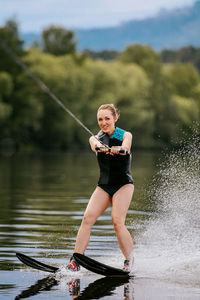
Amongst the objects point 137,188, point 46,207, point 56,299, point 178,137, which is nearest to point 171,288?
point 56,299

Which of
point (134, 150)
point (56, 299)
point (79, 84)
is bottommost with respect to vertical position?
point (56, 299)

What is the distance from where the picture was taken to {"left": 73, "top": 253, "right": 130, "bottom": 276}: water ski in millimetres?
7051

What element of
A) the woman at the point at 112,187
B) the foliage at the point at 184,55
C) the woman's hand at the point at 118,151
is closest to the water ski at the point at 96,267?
the woman at the point at 112,187

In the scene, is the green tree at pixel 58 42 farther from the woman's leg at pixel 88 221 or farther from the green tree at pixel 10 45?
the woman's leg at pixel 88 221

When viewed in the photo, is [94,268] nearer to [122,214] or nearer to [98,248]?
[122,214]

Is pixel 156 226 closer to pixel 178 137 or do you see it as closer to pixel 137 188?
pixel 137 188

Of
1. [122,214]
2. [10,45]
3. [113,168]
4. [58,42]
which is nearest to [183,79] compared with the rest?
[58,42]

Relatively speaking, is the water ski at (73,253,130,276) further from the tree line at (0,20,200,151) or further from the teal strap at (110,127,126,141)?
the tree line at (0,20,200,151)

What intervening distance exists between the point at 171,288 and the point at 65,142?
5858 cm

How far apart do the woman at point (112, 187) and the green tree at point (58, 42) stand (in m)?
86.1

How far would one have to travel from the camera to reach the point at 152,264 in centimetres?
780

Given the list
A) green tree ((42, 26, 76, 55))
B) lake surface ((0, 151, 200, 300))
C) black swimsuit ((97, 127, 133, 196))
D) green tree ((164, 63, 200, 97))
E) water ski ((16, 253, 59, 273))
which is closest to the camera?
lake surface ((0, 151, 200, 300))

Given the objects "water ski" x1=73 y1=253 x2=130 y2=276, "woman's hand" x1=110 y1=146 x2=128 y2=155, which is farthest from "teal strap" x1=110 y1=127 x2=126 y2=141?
"water ski" x1=73 y1=253 x2=130 y2=276

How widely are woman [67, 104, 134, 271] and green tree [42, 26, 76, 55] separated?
3391 inches
